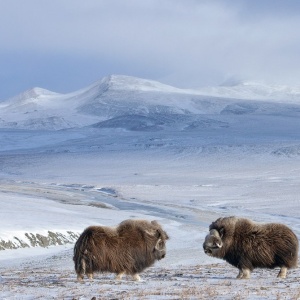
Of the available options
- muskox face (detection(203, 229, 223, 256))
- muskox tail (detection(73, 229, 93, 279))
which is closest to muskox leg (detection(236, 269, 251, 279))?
muskox face (detection(203, 229, 223, 256))

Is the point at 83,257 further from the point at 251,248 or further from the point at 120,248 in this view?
the point at 251,248

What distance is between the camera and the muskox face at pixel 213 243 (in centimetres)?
1269

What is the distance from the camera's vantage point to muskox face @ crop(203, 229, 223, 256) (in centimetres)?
1269

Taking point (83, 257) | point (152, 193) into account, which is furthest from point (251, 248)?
point (152, 193)

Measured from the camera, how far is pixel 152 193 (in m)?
64.9

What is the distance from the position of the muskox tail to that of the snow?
0.97ft

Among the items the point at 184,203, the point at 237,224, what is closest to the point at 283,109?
the point at 184,203

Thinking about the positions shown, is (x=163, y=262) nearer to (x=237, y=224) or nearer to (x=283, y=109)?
(x=237, y=224)

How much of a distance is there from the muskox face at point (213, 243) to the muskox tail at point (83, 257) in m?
1.98

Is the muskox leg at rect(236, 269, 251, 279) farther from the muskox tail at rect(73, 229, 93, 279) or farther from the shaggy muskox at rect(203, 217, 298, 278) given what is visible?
the muskox tail at rect(73, 229, 93, 279)

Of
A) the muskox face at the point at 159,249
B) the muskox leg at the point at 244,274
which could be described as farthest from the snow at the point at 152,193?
the muskox face at the point at 159,249

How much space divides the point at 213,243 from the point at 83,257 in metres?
2.22

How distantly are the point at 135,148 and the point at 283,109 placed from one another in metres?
83.4

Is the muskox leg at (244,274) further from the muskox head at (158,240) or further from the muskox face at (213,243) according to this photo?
the muskox head at (158,240)
